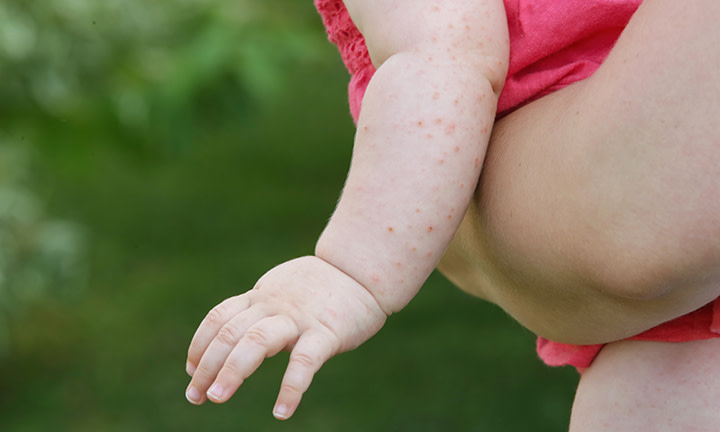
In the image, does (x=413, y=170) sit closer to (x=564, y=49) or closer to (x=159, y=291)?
(x=564, y=49)

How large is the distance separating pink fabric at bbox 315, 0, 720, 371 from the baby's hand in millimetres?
206

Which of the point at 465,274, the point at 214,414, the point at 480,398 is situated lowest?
the point at 480,398

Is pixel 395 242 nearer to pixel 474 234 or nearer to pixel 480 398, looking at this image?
pixel 474 234

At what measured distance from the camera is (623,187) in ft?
1.94

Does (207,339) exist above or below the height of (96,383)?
above

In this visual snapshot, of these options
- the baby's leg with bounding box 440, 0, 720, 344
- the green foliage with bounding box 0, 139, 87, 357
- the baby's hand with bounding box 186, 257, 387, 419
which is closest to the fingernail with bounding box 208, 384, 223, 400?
the baby's hand with bounding box 186, 257, 387, 419

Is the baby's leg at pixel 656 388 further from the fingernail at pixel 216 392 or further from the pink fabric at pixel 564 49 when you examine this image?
the fingernail at pixel 216 392

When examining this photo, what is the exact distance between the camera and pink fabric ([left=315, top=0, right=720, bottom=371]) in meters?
0.70

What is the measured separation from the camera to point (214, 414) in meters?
3.04

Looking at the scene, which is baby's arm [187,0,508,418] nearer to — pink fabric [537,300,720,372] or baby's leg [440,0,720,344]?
baby's leg [440,0,720,344]

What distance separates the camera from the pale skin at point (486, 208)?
587 millimetres

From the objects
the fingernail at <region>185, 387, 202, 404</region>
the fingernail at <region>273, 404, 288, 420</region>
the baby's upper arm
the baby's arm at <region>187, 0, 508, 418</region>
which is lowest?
the fingernail at <region>273, 404, 288, 420</region>

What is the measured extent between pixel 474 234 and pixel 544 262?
0.10m

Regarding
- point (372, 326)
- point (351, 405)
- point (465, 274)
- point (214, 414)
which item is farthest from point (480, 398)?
point (372, 326)
